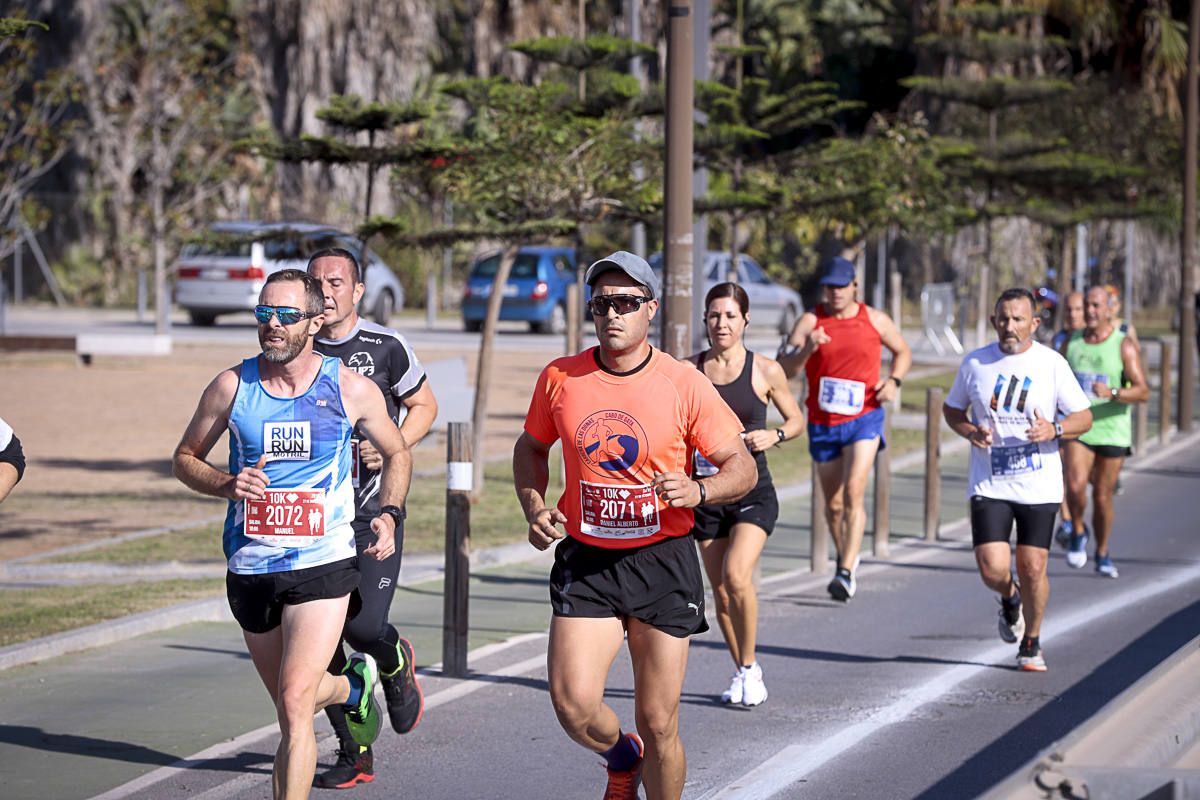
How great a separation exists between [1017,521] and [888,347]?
7.55 feet

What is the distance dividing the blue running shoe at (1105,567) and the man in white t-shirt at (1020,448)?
3.19 metres

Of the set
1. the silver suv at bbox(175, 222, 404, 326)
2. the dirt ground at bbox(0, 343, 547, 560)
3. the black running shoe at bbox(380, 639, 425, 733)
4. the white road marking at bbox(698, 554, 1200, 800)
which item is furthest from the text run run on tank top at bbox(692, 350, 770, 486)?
the silver suv at bbox(175, 222, 404, 326)

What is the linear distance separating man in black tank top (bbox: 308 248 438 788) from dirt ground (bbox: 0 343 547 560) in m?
5.65

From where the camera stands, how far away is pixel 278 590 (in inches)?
199

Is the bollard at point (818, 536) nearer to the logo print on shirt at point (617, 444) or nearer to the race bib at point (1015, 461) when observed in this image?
the race bib at point (1015, 461)

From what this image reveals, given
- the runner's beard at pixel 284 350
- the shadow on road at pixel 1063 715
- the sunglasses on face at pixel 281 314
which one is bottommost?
the shadow on road at pixel 1063 715

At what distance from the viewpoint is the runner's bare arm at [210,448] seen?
497cm

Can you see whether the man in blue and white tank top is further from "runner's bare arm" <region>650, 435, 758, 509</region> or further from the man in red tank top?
the man in red tank top

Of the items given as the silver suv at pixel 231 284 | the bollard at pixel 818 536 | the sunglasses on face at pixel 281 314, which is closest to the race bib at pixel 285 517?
the sunglasses on face at pixel 281 314

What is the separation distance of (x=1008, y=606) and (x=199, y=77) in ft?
113

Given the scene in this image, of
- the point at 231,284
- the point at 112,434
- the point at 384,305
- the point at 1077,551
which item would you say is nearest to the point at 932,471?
the point at 1077,551

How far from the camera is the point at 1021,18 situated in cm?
2555

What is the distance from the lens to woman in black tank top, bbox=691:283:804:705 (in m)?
7.18

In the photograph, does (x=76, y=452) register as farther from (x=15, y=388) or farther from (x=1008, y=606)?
(x=1008, y=606)
